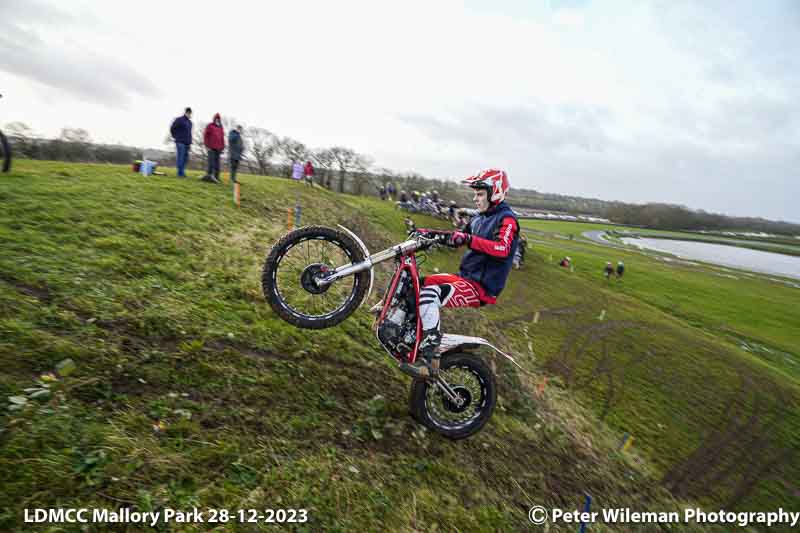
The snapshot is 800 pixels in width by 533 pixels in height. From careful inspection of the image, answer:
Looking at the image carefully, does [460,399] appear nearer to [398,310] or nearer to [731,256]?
[398,310]

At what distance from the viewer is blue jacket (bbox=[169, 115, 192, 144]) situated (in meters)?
12.9

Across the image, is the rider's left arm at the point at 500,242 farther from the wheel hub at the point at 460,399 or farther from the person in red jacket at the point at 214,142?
the person in red jacket at the point at 214,142

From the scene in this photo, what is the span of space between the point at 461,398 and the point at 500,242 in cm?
241

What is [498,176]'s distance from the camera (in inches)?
190

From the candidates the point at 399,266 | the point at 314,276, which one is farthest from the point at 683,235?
the point at 314,276

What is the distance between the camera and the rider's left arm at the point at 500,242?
441cm

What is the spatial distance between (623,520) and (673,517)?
269 centimetres

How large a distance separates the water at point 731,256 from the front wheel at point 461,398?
98.9 metres

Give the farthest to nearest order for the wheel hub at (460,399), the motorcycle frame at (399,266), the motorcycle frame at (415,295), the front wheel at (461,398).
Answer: the wheel hub at (460,399)
the front wheel at (461,398)
the motorcycle frame at (415,295)
the motorcycle frame at (399,266)

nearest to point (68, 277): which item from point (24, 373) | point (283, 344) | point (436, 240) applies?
point (24, 373)

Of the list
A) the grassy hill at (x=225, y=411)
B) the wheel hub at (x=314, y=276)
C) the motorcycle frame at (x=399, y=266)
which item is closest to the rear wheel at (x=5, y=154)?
the grassy hill at (x=225, y=411)

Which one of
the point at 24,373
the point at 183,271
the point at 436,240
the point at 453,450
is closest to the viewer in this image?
the point at 24,373

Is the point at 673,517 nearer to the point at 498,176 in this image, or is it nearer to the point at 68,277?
the point at 498,176

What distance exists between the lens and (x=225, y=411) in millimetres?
3803
